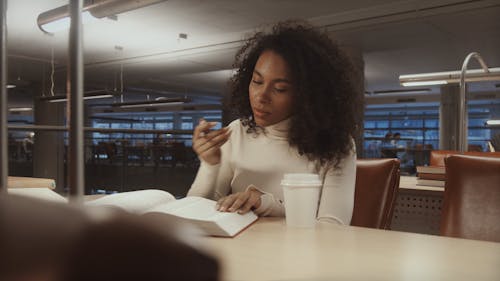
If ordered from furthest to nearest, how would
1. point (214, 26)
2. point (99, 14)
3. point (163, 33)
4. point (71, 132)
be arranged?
point (163, 33), point (214, 26), point (99, 14), point (71, 132)

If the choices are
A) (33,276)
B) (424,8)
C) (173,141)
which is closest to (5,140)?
(33,276)

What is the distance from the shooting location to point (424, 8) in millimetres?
5969

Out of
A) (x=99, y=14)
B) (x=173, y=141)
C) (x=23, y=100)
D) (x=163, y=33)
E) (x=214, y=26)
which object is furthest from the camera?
(x=23, y=100)

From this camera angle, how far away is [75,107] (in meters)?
0.35

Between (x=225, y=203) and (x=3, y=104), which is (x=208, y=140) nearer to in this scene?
(x=225, y=203)

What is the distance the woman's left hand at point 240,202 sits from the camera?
1.05 metres

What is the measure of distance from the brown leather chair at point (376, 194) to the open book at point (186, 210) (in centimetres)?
86

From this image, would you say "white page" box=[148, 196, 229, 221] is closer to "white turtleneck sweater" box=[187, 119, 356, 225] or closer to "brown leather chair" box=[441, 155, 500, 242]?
"white turtleneck sweater" box=[187, 119, 356, 225]

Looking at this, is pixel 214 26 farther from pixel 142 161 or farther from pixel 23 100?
pixel 23 100

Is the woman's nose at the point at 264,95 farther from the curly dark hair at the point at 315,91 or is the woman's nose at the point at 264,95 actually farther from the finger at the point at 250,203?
the finger at the point at 250,203

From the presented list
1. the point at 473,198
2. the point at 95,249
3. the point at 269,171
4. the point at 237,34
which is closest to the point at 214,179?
the point at 269,171

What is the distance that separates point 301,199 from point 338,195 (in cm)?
34

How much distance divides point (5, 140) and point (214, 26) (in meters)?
7.02

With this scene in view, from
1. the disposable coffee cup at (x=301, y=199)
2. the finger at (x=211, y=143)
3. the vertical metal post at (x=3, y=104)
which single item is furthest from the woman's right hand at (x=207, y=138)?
the vertical metal post at (x=3, y=104)
